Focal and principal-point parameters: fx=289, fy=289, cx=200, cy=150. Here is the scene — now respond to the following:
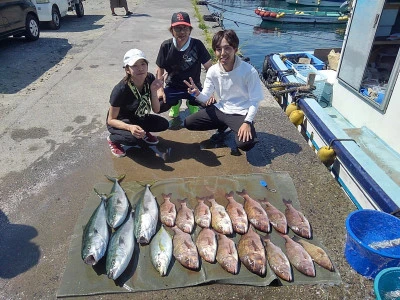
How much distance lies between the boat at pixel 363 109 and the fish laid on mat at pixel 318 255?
2.77ft

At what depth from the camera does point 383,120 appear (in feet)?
13.8

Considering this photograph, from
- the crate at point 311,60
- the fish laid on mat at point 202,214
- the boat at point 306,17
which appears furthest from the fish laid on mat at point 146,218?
the boat at point 306,17

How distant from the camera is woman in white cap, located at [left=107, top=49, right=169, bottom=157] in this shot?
355 cm

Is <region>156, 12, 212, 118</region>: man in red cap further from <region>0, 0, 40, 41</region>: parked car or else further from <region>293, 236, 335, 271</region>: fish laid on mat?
<region>0, 0, 40, 41</region>: parked car

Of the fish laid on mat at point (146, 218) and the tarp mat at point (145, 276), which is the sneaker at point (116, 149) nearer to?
the fish laid on mat at point (146, 218)

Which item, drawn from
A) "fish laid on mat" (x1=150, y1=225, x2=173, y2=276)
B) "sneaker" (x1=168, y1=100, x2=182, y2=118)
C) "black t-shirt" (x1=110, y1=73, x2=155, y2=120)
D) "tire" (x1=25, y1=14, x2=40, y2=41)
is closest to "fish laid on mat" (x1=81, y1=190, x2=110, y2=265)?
"fish laid on mat" (x1=150, y1=225, x2=173, y2=276)

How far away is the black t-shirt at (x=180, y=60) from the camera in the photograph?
4551 millimetres

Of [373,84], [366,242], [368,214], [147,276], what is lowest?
[147,276]

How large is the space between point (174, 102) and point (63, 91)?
3016 millimetres

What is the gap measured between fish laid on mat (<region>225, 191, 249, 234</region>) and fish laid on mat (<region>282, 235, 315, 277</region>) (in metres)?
0.44

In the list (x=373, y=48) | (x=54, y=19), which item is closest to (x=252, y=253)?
(x=373, y=48)

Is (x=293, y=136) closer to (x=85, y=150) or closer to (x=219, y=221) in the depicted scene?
(x=219, y=221)

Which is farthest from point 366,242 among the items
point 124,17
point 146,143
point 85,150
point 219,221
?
point 124,17

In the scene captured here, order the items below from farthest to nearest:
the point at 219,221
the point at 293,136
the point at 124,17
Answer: the point at 124,17 < the point at 293,136 < the point at 219,221
